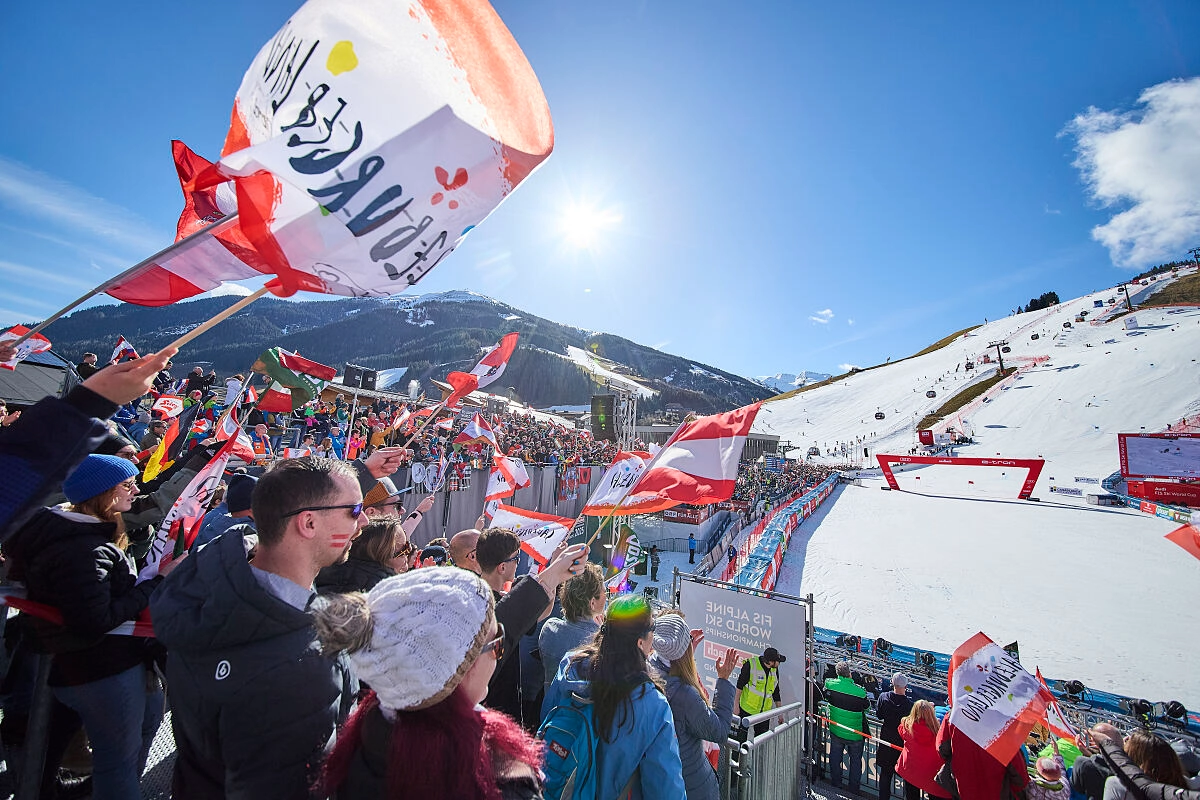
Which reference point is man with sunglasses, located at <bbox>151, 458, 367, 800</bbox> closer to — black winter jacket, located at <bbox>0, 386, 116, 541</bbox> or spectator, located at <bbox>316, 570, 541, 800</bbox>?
spectator, located at <bbox>316, 570, 541, 800</bbox>

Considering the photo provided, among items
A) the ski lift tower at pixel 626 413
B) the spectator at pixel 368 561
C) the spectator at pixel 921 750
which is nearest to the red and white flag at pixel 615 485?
the spectator at pixel 368 561

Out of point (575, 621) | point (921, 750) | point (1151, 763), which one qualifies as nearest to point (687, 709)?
point (575, 621)

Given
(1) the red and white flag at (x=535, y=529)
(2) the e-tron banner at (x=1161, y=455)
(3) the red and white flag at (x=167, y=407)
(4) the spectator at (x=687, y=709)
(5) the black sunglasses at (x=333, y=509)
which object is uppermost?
(2) the e-tron banner at (x=1161, y=455)

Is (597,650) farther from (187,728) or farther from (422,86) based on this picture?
(422,86)

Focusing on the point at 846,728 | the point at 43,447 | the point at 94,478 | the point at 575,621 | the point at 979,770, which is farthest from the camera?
the point at 846,728

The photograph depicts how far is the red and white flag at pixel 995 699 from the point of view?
372 cm

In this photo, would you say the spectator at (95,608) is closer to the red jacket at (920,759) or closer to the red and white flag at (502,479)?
the red and white flag at (502,479)

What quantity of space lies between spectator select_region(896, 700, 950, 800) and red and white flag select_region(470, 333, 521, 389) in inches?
219

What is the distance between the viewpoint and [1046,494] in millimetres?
33562

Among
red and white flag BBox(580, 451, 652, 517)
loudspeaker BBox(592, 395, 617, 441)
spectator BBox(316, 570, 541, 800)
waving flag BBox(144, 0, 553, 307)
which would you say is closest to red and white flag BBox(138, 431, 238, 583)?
waving flag BBox(144, 0, 553, 307)

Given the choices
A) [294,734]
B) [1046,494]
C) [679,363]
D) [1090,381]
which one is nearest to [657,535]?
[294,734]

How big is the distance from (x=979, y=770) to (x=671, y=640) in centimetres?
344

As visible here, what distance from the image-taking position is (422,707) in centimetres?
121

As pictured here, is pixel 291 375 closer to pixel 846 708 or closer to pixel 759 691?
pixel 759 691
